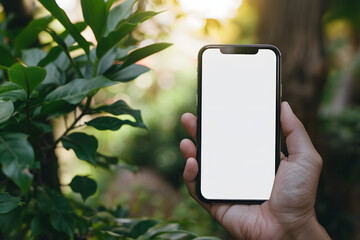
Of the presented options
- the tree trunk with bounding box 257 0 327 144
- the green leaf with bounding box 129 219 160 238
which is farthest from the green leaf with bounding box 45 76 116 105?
the tree trunk with bounding box 257 0 327 144

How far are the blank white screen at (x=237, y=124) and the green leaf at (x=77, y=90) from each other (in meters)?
0.41

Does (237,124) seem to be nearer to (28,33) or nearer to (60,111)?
(60,111)

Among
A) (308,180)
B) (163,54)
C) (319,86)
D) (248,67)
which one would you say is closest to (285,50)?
(319,86)

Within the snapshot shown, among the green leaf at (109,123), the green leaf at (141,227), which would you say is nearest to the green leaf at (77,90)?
the green leaf at (109,123)

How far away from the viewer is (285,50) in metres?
1.97

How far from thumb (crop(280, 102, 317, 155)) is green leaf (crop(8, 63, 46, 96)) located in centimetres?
63

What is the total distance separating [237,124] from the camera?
924mm

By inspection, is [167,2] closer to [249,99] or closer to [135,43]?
[135,43]

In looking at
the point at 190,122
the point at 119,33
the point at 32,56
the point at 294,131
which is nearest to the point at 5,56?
the point at 32,56

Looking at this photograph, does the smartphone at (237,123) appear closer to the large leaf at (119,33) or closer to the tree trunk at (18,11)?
the large leaf at (119,33)

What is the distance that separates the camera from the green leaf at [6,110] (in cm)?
45

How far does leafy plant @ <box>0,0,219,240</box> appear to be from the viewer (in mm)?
501

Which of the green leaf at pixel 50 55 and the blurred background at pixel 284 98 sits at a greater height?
the green leaf at pixel 50 55

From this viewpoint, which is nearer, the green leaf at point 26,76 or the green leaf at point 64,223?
the green leaf at point 26,76
